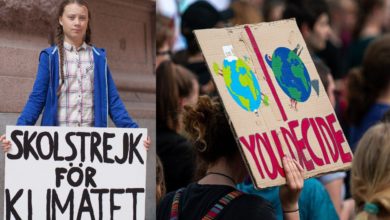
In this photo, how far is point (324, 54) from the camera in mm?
7629

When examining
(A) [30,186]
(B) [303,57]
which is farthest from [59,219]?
(B) [303,57]

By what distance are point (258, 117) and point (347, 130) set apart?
4.14 m

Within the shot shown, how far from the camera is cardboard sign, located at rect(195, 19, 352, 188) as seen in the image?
2920mm

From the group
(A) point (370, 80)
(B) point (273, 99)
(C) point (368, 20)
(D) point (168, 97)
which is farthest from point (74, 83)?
(C) point (368, 20)

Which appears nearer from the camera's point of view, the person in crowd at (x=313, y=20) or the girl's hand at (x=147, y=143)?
the girl's hand at (x=147, y=143)

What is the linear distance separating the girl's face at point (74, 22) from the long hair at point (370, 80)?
2727mm

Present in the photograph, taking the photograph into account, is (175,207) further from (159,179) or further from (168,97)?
(168,97)

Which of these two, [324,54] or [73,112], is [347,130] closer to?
[324,54]

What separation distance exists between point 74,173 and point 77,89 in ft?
0.85

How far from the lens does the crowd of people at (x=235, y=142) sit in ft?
8.95

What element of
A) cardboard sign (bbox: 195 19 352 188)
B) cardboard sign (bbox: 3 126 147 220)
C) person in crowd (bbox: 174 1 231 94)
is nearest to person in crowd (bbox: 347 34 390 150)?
person in crowd (bbox: 174 1 231 94)

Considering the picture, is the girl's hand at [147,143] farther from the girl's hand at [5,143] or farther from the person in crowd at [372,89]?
the person in crowd at [372,89]

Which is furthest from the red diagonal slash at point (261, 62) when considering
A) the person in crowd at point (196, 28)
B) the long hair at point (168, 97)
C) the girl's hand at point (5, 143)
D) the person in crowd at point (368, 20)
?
the person in crowd at point (368, 20)

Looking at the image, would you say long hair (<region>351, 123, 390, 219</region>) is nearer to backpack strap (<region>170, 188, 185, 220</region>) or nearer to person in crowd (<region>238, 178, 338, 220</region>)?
backpack strap (<region>170, 188, 185, 220</region>)
